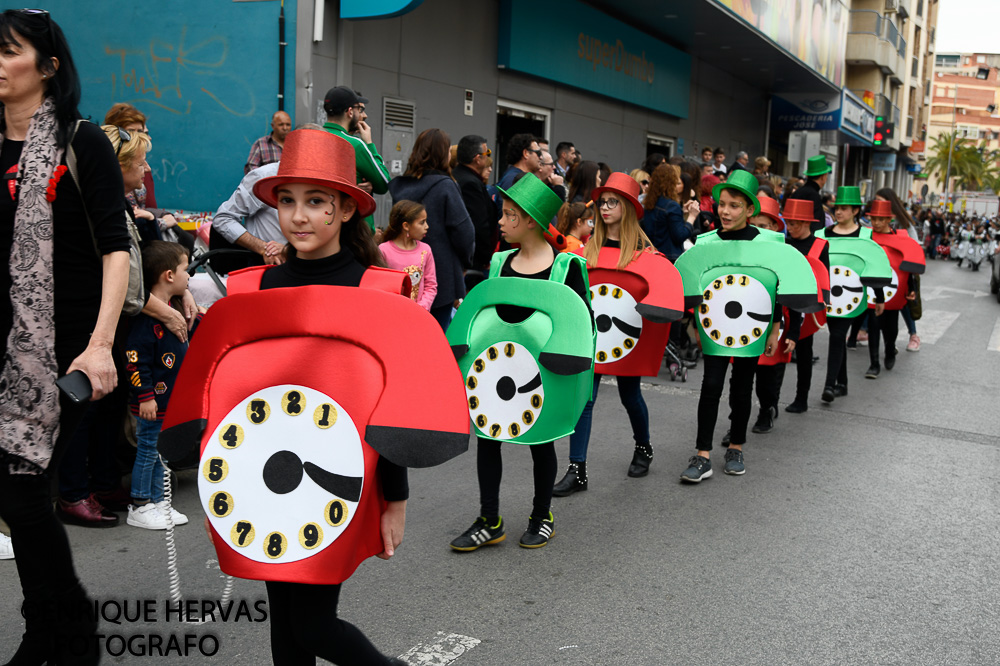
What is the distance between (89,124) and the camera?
2.78m

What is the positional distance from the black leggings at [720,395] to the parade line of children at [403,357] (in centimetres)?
2

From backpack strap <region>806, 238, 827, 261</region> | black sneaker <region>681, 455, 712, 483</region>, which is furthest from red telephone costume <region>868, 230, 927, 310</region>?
black sneaker <region>681, 455, 712, 483</region>

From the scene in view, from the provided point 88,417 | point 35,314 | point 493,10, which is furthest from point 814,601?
point 493,10

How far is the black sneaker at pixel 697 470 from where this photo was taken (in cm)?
568

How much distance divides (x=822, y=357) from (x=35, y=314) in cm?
996

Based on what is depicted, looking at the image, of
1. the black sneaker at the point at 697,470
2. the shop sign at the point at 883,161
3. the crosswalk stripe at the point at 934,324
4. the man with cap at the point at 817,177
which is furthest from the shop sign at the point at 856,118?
the black sneaker at the point at 697,470

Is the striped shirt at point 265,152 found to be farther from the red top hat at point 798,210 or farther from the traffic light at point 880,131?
the traffic light at point 880,131

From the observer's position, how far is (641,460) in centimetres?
587

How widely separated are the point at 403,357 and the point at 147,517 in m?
2.93

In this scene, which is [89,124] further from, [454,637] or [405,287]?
[454,637]

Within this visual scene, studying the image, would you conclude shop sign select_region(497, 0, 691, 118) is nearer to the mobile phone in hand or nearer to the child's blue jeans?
the child's blue jeans

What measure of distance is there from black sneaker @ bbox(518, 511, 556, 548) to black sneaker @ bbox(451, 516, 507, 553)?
0.13m

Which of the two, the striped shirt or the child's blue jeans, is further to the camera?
the striped shirt

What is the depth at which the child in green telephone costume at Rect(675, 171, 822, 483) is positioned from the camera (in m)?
5.57
